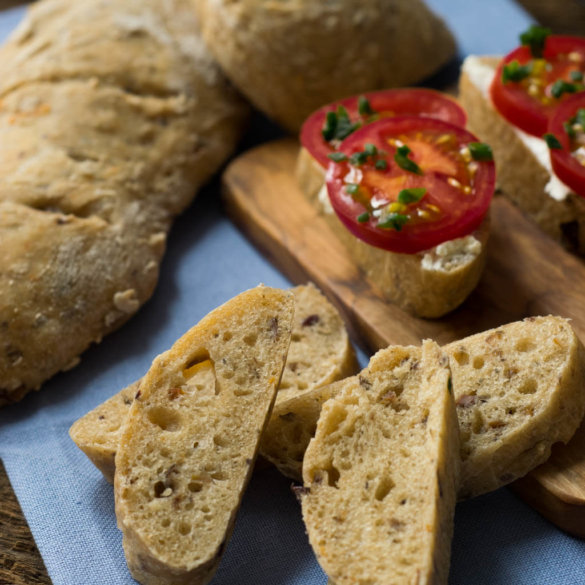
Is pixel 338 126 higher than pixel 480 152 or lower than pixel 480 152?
higher

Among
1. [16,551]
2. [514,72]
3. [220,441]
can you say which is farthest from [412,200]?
[16,551]

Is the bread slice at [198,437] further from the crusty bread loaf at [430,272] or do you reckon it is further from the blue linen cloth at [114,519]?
the crusty bread loaf at [430,272]

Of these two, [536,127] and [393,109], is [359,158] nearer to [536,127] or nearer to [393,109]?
[393,109]

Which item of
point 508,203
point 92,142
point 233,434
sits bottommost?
point 508,203

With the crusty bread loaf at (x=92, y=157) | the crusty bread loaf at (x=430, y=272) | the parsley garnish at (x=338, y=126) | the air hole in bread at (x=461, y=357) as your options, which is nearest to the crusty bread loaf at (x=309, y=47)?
the crusty bread loaf at (x=92, y=157)

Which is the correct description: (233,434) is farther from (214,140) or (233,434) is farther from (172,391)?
(214,140)

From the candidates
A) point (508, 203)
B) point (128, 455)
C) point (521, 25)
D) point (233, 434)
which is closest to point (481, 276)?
point (508, 203)

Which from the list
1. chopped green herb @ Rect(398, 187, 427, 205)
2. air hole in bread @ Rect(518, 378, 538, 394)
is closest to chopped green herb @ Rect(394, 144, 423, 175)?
chopped green herb @ Rect(398, 187, 427, 205)

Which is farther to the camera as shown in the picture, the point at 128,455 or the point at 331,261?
the point at 331,261
